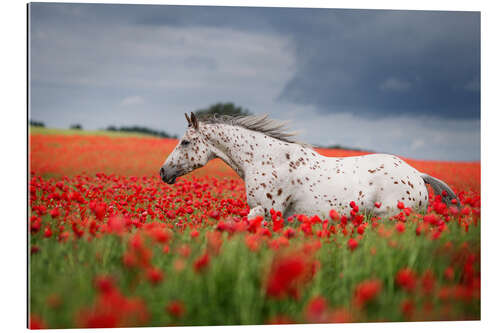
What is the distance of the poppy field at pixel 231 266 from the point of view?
2.61 metres

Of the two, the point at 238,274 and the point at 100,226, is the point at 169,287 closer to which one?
the point at 238,274

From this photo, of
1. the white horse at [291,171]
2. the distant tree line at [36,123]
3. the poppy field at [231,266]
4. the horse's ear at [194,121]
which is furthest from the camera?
the horse's ear at [194,121]

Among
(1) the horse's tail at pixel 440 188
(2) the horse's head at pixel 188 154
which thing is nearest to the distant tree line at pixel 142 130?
(2) the horse's head at pixel 188 154

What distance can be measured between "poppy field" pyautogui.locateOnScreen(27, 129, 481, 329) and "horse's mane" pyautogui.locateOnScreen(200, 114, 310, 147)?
0.95m

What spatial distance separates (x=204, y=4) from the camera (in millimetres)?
4270

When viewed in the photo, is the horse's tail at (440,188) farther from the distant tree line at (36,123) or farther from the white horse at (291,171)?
the distant tree line at (36,123)

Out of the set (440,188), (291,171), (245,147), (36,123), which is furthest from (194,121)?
(440,188)

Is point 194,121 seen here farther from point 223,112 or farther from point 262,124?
point 262,124

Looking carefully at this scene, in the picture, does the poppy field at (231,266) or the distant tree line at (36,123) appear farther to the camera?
the distant tree line at (36,123)

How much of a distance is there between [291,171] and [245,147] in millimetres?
557

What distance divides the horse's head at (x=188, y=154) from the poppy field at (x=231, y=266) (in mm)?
562

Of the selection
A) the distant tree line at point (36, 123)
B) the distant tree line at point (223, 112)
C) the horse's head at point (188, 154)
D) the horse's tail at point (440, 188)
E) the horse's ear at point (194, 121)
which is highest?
the distant tree line at point (223, 112)
